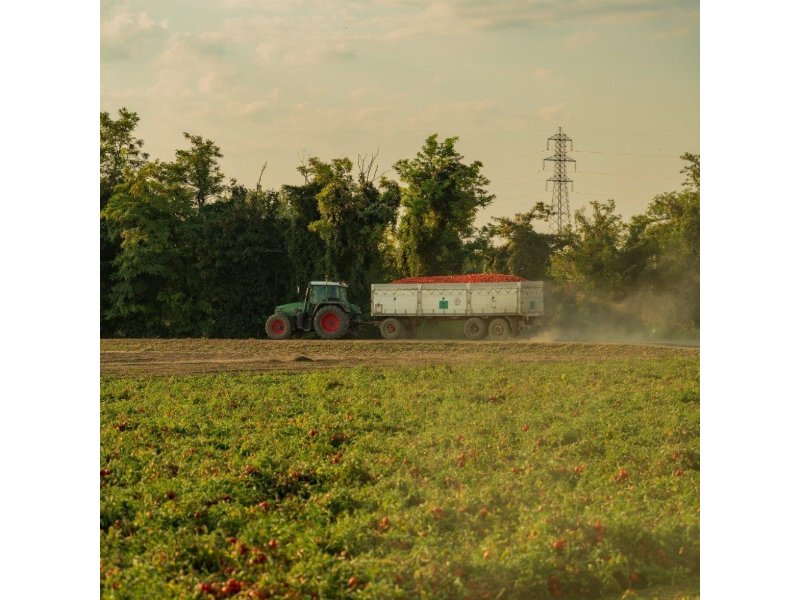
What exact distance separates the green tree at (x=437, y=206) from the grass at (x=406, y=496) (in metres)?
2.61

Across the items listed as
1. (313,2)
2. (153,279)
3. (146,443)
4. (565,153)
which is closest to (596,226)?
(565,153)

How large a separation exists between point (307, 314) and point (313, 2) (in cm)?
1443

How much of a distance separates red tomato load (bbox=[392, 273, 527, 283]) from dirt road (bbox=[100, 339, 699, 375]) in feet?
4.84

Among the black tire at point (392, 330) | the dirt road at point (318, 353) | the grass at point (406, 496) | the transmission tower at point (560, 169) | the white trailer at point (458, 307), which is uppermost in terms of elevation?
the transmission tower at point (560, 169)

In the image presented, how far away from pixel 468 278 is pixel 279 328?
5.87 meters

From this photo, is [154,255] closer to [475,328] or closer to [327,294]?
[327,294]

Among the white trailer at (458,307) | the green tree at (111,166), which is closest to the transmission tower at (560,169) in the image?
the green tree at (111,166)

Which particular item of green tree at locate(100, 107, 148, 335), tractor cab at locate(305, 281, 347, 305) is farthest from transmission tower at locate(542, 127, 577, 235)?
tractor cab at locate(305, 281, 347, 305)

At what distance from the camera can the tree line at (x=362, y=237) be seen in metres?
12.0

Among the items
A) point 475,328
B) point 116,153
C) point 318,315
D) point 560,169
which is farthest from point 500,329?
point 560,169

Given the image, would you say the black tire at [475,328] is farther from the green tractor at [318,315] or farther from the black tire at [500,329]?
the green tractor at [318,315]

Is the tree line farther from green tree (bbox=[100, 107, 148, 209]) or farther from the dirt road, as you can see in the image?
the dirt road

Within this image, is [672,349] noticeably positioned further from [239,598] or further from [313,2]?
[239,598]
